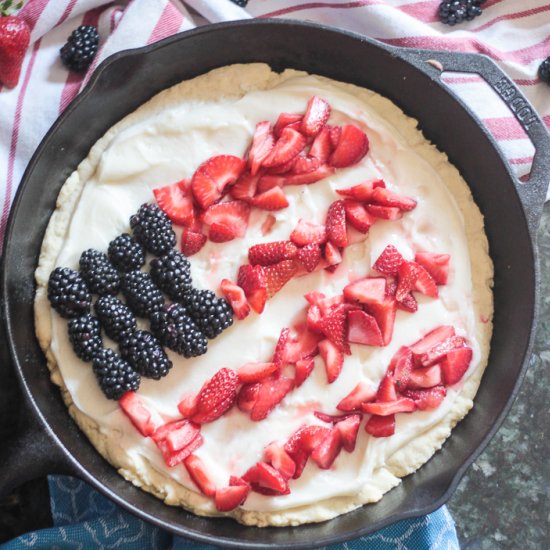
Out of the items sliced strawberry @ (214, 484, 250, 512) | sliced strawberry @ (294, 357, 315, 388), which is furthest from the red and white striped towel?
sliced strawberry @ (214, 484, 250, 512)

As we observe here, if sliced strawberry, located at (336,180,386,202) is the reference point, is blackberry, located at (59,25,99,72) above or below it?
above

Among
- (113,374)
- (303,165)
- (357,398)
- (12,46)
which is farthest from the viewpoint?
(12,46)

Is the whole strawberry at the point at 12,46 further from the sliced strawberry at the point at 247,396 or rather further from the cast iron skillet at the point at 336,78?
the sliced strawberry at the point at 247,396

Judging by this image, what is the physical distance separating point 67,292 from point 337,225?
88 cm

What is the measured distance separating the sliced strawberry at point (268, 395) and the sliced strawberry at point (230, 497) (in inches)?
8.6

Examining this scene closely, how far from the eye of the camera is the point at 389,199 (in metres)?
2.74

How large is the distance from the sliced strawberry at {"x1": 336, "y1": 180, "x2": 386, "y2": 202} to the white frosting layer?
0.05 m

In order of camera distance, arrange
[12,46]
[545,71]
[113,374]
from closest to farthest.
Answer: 1. [113,374]
2. [12,46]
3. [545,71]

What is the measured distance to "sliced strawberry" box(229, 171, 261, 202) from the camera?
2764 millimetres

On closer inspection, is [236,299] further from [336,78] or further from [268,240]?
[336,78]

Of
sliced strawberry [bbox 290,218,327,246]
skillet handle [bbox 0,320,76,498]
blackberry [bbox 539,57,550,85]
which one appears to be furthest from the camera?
blackberry [bbox 539,57,550,85]

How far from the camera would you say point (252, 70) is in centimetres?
290

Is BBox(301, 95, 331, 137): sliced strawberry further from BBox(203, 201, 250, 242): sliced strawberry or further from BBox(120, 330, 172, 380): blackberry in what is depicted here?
BBox(120, 330, 172, 380): blackberry

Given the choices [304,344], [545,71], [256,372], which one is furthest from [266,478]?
[545,71]
